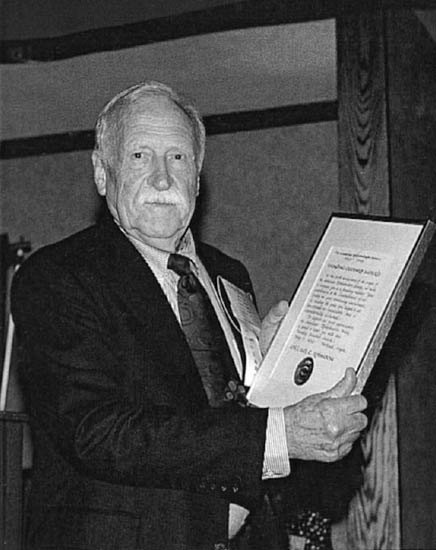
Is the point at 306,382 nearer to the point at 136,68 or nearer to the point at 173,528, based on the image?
the point at 173,528

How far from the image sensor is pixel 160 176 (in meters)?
1.79

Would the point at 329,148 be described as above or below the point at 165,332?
above

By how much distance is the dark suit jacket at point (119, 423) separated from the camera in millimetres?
1621

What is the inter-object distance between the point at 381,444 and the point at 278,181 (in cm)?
145

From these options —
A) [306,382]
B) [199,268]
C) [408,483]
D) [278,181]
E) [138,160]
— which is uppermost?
[278,181]

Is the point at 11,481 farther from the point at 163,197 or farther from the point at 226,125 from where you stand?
the point at 226,125

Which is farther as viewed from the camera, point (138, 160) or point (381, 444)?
point (381, 444)

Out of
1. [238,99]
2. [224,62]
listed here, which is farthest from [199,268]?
[238,99]

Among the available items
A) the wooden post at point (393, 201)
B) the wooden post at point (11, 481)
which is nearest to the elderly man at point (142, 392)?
the wooden post at point (11, 481)

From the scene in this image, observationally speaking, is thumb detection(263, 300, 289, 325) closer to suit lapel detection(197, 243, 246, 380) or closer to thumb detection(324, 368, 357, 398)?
suit lapel detection(197, 243, 246, 380)

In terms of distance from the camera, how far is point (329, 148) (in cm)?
416

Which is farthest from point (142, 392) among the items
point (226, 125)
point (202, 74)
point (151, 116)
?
point (226, 125)

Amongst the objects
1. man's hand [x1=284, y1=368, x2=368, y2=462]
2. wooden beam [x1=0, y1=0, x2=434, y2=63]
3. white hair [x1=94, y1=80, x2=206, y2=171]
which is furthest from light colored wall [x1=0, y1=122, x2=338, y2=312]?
man's hand [x1=284, y1=368, x2=368, y2=462]

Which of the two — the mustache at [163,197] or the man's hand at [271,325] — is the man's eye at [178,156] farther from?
the man's hand at [271,325]
